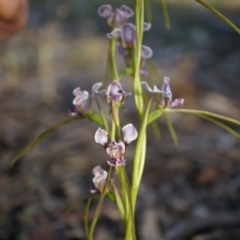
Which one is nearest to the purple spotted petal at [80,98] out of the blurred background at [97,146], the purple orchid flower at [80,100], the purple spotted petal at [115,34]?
the purple orchid flower at [80,100]

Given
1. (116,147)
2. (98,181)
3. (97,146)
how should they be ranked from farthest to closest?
(97,146)
(98,181)
(116,147)

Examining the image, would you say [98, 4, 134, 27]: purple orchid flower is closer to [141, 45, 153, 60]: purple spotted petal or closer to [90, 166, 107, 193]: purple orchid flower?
[141, 45, 153, 60]: purple spotted petal

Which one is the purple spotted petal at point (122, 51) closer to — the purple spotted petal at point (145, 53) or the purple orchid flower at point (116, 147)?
the purple spotted petal at point (145, 53)

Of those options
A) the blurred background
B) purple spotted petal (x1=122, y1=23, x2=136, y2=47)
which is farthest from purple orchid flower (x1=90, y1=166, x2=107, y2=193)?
the blurred background

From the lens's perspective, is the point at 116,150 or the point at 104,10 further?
the point at 104,10

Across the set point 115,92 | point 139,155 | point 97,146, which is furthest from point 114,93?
point 97,146

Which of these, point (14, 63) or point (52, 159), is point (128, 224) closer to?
point (52, 159)

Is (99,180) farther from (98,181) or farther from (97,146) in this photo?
(97,146)
